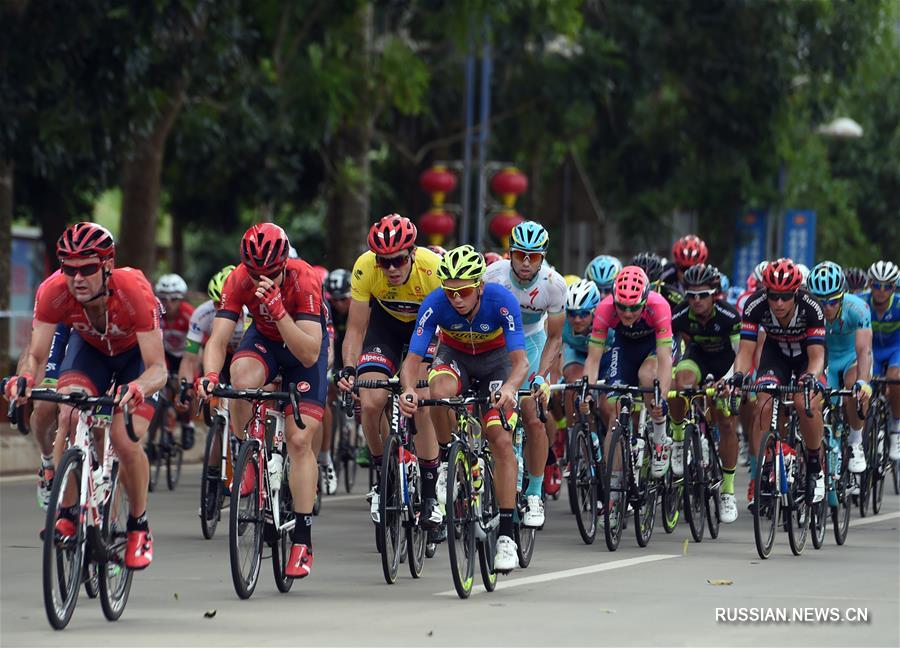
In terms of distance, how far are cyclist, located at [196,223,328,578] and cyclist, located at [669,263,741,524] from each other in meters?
4.24

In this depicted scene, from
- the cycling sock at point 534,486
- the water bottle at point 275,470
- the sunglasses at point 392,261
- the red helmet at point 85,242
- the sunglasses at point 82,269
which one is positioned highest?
the sunglasses at point 392,261

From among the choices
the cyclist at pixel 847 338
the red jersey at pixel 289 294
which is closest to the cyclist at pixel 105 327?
the red jersey at pixel 289 294

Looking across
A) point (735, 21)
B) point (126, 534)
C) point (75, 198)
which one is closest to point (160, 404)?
point (126, 534)

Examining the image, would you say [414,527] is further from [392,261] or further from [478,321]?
[392,261]

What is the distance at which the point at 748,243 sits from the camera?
1554 inches

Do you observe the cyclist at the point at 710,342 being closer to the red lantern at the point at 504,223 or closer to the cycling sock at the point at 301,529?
the cycling sock at the point at 301,529

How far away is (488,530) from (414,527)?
0.71m

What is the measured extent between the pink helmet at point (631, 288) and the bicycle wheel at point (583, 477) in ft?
3.08

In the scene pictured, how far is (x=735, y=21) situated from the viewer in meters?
34.2

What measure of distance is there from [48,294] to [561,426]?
7.34 m

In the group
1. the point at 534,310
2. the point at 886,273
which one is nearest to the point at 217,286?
the point at 534,310

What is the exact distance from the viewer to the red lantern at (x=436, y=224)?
32.3 metres

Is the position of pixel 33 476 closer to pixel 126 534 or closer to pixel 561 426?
pixel 561 426

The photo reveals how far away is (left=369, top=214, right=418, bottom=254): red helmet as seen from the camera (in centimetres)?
1124
